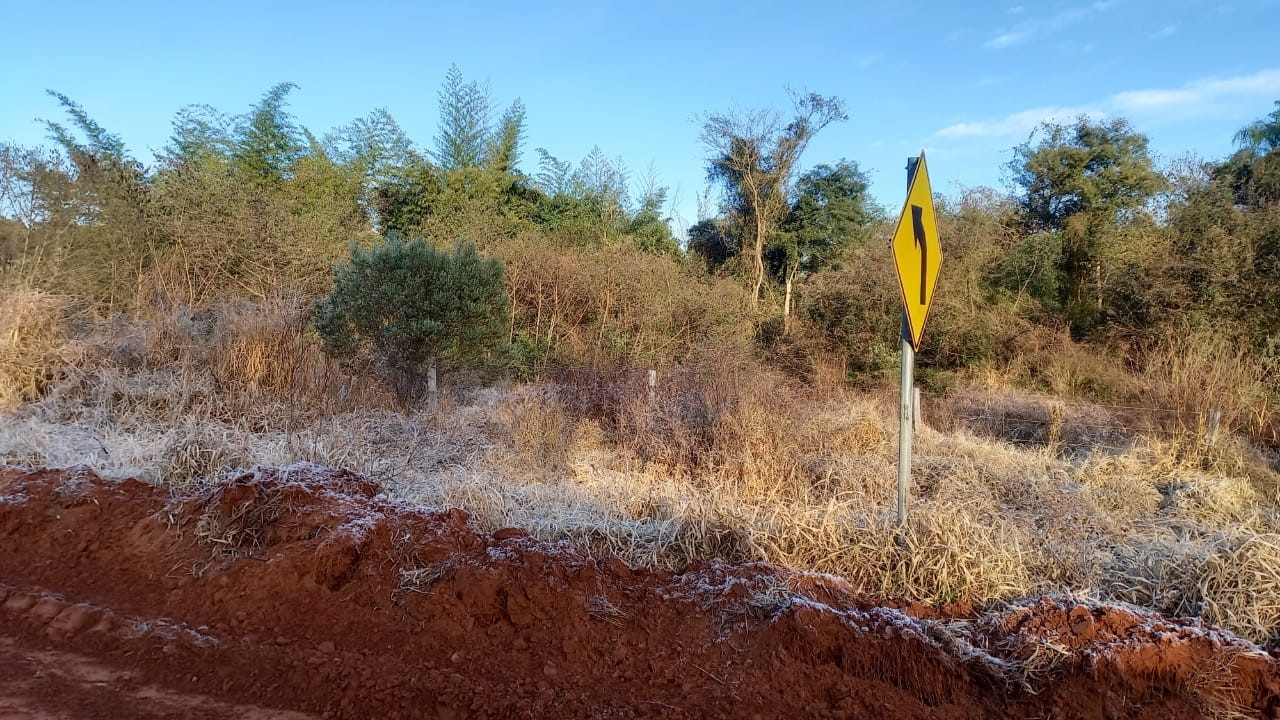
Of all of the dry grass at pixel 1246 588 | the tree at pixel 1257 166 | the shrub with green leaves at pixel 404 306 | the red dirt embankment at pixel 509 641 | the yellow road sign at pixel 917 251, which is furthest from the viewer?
the tree at pixel 1257 166

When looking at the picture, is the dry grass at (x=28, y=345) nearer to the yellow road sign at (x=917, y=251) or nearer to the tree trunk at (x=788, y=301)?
the yellow road sign at (x=917, y=251)

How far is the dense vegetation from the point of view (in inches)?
459

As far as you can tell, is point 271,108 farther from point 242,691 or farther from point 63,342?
point 242,691

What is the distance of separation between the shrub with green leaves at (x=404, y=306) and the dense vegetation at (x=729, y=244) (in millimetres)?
871

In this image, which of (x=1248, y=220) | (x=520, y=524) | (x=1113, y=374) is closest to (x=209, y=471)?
(x=520, y=524)

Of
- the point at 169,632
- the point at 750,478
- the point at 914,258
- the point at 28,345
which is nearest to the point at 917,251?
the point at 914,258

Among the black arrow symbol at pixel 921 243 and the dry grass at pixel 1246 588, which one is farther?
the black arrow symbol at pixel 921 243

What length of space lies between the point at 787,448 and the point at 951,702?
378cm

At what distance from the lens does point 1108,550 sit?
429 cm

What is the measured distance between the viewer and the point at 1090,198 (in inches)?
583

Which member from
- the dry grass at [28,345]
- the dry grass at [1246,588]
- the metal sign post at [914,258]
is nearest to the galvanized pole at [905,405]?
the metal sign post at [914,258]

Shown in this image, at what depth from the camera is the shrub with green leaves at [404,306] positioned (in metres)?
8.61

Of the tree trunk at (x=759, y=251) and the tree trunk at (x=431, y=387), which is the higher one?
the tree trunk at (x=759, y=251)

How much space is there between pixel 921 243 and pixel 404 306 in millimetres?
6679
